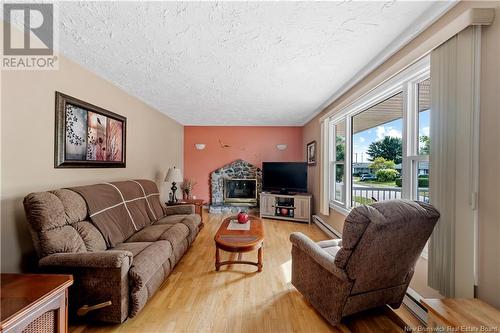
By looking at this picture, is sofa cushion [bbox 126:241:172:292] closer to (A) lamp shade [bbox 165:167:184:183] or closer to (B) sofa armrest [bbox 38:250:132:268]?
(B) sofa armrest [bbox 38:250:132:268]

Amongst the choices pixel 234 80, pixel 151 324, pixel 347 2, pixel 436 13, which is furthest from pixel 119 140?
pixel 436 13

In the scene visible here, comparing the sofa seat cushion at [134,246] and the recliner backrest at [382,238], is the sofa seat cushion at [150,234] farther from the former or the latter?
the recliner backrest at [382,238]

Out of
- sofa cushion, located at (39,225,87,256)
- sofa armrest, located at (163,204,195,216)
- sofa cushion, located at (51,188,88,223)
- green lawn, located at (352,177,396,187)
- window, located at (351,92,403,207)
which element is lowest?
sofa armrest, located at (163,204,195,216)

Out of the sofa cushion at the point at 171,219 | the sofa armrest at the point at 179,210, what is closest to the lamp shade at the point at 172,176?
the sofa armrest at the point at 179,210

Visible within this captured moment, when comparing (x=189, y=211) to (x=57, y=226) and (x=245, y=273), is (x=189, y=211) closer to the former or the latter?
(x=245, y=273)

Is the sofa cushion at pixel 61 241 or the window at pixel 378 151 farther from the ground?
the window at pixel 378 151

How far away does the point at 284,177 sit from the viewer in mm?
4883

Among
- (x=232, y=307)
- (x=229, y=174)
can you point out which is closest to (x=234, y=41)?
(x=232, y=307)

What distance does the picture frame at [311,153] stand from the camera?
178 inches

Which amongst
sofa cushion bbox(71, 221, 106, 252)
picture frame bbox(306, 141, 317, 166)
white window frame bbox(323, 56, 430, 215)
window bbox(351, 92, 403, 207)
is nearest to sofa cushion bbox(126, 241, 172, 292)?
sofa cushion bbox(71, 221, 106, 252)

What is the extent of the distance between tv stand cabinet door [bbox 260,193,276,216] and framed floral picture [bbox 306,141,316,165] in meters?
1.22

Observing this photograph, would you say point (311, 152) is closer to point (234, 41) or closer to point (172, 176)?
point (172, 176)

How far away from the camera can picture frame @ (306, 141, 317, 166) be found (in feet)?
14.9

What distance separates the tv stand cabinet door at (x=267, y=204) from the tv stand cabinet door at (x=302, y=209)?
0.56 m
